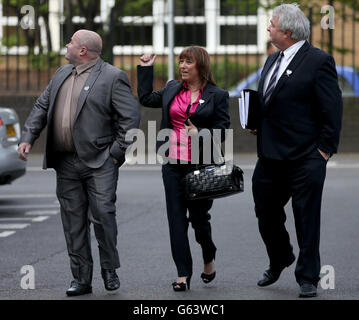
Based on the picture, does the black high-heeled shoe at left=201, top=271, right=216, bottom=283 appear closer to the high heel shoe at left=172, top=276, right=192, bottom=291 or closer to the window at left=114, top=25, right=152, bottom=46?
the high heel shoe at left=172, top=276, right=192, bottom=291

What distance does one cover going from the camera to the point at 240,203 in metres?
13.4

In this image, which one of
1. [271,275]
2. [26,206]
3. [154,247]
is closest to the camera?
[271,275]

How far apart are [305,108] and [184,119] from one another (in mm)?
844

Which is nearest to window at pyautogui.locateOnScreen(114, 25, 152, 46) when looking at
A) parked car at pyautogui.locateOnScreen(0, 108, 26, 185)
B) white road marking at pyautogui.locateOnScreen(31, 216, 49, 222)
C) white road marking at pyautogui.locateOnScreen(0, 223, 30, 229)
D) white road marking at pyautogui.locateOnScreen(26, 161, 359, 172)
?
white road marking at pyautogui.locateOnScreen(26, 161, 359, 172)

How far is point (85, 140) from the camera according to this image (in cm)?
752

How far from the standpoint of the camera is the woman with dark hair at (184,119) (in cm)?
777

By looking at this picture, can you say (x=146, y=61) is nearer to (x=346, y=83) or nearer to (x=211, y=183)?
(x=211, y=183)

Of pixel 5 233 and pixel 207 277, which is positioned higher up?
pixel 207 277

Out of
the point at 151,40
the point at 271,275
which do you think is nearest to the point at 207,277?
the point at 271,275

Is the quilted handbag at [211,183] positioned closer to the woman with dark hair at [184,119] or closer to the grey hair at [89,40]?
the woman with dark hair at [184,119]

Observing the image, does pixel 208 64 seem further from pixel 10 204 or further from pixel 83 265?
pixel 10 204
